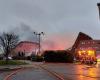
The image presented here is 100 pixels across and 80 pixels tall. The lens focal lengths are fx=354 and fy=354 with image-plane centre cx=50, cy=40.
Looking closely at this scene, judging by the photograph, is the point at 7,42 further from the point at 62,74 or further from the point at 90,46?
the point at 62,74

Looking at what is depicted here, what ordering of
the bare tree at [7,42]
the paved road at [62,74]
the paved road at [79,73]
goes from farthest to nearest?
the bare tree at [7,42] < the paved road at [79,73] < the paved road at [62,74]

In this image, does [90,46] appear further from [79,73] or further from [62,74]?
[62,74]

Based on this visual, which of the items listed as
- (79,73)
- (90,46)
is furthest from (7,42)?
(79,73)

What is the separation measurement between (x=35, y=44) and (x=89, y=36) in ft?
70.6

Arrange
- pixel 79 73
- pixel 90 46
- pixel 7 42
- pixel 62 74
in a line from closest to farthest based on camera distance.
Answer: pixel 62 74, pixel 79 73, pixel 7 42, pixel 90 46

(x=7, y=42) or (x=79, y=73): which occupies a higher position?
(x=7, y=42)

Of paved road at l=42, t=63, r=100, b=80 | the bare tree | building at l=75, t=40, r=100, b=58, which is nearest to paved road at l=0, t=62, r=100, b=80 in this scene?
paved road at l=42, t=63, r=100, b=80

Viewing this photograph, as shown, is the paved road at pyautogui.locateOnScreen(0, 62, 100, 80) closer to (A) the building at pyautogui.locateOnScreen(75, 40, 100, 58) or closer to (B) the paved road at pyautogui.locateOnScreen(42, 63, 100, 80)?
(B) the paved road at pyautogui.locateOnScreen(42, 63, 100, 80)

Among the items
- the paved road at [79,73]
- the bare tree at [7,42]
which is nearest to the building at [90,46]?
the bare tree at [7,42]

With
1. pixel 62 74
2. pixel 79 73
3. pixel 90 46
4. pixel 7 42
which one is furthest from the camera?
pixel 90 46

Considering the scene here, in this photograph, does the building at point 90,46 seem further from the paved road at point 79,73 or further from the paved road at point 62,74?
the paved road at point 62,74

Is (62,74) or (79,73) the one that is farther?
(79,73)

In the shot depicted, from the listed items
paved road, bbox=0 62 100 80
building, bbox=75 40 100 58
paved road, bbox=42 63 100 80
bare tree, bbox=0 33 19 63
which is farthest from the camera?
building, bbox=75 40 100 58

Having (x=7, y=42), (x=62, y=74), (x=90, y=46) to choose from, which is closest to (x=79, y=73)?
(x=62, y=74)
